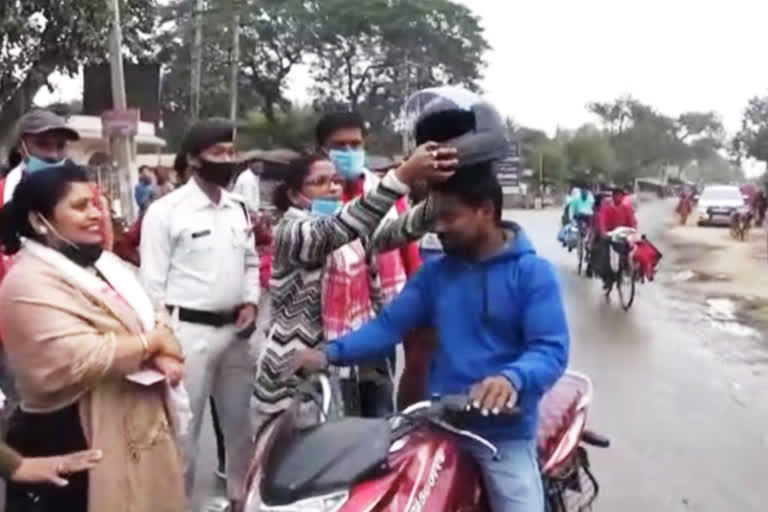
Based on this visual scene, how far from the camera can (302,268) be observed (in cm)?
475

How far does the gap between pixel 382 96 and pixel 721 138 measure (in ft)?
175

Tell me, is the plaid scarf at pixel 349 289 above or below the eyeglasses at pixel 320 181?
below

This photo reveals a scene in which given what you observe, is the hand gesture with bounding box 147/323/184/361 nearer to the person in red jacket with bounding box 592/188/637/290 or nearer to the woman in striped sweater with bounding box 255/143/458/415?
the woman in striped sweater with bounding box 255/143/458/415

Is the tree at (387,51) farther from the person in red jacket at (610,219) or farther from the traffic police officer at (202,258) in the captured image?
the traffic police officer at (202,258)

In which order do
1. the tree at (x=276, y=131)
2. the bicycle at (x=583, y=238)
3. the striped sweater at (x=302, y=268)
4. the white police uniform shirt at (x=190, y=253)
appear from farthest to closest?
1. the tree at (x=276, y=131)
2. the bicycle at (x=583, y=238)
3. the white police uniform shirt at (x=190, y=253)
4. the striped sweater at (x=302, y=268)

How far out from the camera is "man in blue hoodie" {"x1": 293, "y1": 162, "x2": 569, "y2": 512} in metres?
3.40

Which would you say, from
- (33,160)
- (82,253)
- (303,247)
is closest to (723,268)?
(33,160)

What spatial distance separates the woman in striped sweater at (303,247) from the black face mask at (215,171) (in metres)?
0.28

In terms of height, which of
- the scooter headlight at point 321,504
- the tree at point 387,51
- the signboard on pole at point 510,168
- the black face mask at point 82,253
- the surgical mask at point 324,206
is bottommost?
the scooter headlight at point 321,504

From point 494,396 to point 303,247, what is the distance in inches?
59.4

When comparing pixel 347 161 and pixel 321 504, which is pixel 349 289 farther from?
pixel 321 504

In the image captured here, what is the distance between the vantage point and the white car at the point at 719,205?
40.4 m

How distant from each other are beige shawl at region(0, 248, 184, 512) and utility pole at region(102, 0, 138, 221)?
13.4m

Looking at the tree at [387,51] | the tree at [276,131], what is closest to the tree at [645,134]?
the tree at [387,51]
